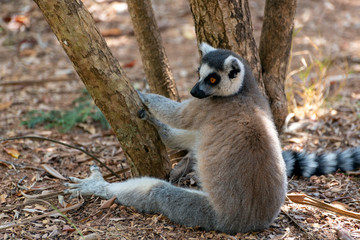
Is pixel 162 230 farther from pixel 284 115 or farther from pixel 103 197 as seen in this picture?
pixel 284 115


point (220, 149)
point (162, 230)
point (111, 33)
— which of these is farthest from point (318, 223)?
point (111, 33)

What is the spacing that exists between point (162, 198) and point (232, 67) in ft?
5.24

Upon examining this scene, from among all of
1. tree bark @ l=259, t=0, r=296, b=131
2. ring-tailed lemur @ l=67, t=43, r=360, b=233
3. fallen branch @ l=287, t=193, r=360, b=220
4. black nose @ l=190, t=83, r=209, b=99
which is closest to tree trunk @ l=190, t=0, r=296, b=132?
tree bark @ l=259, t=0, r=296, b=131

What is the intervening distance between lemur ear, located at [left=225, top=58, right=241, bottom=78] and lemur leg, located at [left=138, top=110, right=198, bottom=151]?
2.56 ft

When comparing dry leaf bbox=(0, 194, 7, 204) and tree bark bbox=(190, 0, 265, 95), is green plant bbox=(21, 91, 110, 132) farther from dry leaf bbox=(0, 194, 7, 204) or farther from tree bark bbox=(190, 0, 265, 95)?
tree bark bbox=(190, 0, 265, 95)

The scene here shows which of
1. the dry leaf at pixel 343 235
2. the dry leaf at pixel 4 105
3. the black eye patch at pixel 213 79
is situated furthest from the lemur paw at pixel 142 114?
the dry leaf at pixel 4 105

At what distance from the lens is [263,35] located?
5293 millimetres

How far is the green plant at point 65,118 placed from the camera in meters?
6.26

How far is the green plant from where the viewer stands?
6262 millimetres

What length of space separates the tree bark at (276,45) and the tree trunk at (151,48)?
1.36 m

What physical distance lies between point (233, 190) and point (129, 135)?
1.25 meters

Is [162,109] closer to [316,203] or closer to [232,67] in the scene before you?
[232,67]

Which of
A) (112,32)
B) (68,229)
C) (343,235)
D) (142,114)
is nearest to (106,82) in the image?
(142,114)

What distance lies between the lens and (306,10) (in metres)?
11.9
